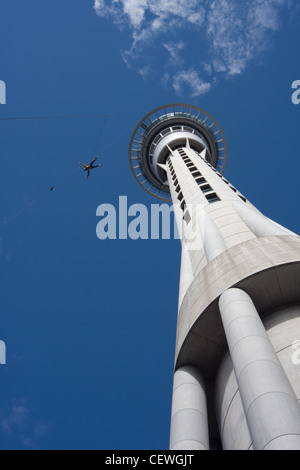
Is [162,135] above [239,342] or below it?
above

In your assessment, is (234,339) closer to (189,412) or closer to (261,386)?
(261,386)

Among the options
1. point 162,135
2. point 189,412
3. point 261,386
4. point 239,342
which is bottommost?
point 261,386

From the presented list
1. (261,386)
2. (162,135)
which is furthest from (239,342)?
(162,135)

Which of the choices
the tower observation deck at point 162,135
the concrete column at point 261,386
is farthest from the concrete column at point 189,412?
the tower observation deck at point 162,135

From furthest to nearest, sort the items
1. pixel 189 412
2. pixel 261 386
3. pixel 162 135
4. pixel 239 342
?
1. pixel 162 135
2. pixel 189 412
3. pixel 239 342
4. pixel 261 386

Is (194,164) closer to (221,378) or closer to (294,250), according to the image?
(294,250)

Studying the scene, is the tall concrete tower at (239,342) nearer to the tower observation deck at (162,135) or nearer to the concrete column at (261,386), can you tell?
the concrete column at (261,386)

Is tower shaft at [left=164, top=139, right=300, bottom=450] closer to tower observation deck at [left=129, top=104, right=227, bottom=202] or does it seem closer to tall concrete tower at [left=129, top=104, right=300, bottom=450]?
tall concrete tower at [left=129, top=104, right=300, bottom=450]
